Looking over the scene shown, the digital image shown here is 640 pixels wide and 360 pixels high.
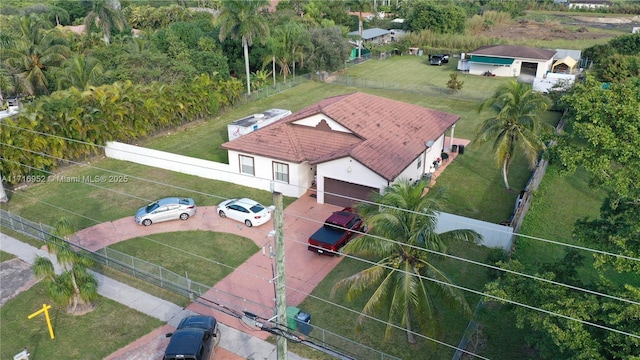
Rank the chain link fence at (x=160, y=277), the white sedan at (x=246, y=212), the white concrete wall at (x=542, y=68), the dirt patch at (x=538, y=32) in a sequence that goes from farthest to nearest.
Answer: the dirt patch at (x=538, y=32)
the white concrete wall at (x=542, y=68)
the white sedan at (x=246, y=212)
the chain link fence at (x=160, y=277)

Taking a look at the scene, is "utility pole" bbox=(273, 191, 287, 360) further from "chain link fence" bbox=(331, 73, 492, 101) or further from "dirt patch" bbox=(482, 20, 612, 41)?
"dirt patch" bbox=(482, 20, 612, 41)

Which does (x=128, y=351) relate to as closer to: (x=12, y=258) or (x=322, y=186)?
(x=12, y=258)

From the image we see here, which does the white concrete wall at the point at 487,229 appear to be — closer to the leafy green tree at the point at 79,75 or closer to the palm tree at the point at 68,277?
the palm tree at the point at 68,277

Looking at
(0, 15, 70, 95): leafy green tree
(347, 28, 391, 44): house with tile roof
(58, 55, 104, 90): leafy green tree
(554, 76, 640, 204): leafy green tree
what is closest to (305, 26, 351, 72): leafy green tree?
(347, 28, 391, 44): house with tile roof

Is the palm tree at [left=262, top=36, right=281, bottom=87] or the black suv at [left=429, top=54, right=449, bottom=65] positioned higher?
the palm tree at [left=262, top=36, right=281, bottom=87]

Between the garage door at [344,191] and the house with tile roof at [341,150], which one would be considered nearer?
the house with tile roof at [341,150]

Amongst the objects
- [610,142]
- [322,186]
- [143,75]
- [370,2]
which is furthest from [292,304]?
[370,2]

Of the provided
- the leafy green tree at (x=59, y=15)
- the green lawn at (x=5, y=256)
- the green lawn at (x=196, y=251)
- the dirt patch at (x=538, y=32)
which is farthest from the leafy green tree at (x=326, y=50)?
the leafy green tree at (x=59, y=15)
